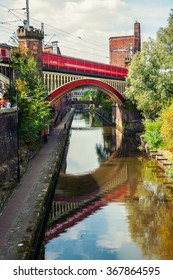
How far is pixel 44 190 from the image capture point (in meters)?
18.9

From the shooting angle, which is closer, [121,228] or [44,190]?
[121,228]

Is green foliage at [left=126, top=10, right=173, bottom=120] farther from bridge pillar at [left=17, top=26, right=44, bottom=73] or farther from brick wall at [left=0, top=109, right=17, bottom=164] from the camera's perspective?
brick wall at [left=0, top=109, right=17, bottom=164]

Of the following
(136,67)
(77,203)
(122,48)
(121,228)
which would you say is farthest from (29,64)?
(122,48)

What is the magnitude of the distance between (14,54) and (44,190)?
1780cm

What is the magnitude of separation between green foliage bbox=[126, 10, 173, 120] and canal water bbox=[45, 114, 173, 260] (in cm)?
780

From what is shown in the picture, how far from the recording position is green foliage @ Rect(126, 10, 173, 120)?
3556 centimetres

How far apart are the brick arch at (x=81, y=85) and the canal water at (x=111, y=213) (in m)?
10.8

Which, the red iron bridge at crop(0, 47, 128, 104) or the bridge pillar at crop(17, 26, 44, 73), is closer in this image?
the bridge pillar at crop(17, 26, 44, 73)

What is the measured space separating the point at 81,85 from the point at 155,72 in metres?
Answer: 12.7

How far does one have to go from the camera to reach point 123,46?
285 ft

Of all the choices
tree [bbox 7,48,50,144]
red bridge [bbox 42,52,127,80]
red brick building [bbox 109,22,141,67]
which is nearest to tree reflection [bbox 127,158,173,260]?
tree [bbox 7,48,50,144]

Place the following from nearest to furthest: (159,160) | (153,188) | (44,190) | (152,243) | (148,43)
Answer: (152,243) < (44,190) < (153,188) < (159,160) < (148,43)

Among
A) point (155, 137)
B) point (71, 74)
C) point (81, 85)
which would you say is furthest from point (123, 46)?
point (155, 137)
